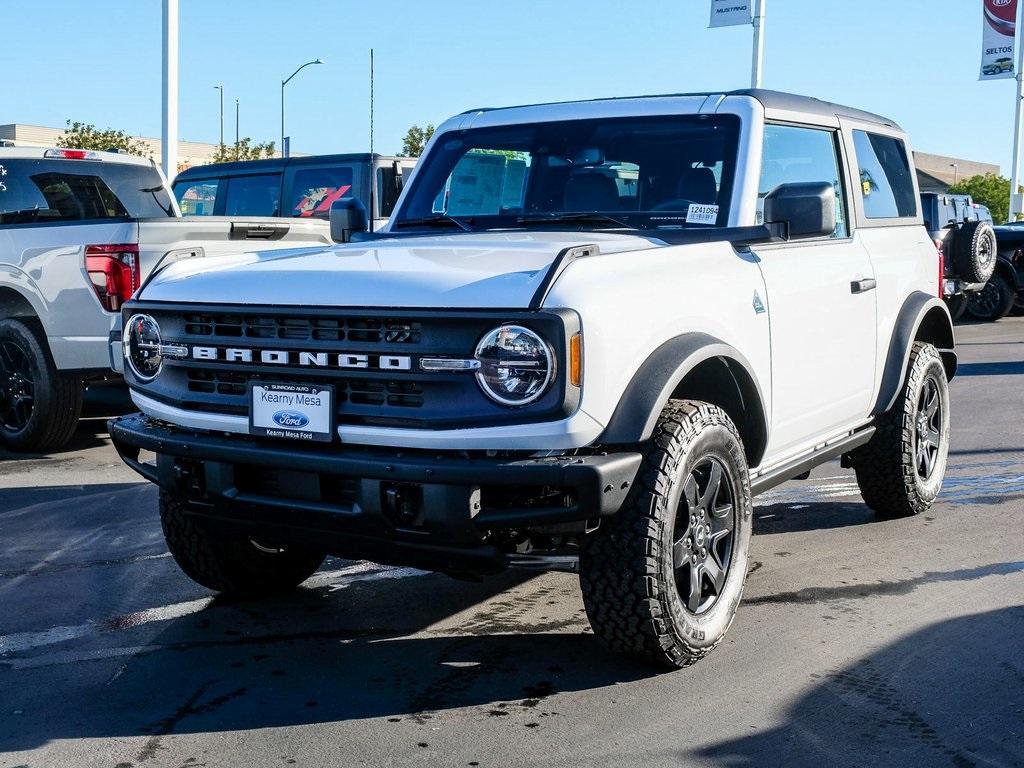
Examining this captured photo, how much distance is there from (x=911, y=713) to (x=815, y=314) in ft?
5.95

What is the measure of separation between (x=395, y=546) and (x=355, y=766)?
673mm

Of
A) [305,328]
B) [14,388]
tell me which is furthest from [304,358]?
[14,388]

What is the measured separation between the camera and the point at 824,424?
5156mm

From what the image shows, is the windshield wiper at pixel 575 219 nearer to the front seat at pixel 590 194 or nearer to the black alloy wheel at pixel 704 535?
the front seat at pixel 590 194

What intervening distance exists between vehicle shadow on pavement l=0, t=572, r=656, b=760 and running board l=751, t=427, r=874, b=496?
844mm

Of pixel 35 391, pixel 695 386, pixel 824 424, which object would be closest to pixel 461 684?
pixel 695 386

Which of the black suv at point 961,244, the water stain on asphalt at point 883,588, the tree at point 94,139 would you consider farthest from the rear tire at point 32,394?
the tree at point 94,139

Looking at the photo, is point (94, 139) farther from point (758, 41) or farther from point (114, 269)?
point (114, 269)

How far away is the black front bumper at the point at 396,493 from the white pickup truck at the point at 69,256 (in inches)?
140

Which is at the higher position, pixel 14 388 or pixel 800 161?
pixel 800 161

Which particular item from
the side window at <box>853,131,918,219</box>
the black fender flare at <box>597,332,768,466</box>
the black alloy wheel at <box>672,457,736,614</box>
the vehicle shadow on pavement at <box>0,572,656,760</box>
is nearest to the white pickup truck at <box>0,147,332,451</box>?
the vehicle shadow on pavement at <box>0,572,656,760</box>

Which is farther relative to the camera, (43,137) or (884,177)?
(43,137)

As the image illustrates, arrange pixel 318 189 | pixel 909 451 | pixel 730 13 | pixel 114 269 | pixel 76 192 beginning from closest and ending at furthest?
pixel 909 451 < pixel 114 269 < pixel 76 192 < pixel 318 189 < pixel 730 13

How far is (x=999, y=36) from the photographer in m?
42.8
